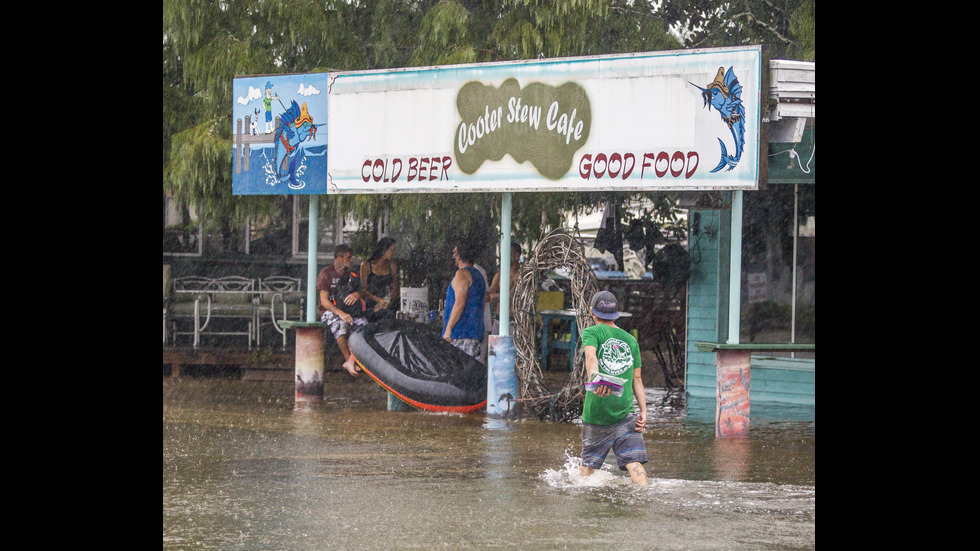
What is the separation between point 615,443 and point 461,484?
1.24m

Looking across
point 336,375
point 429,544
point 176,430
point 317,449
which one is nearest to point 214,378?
point 336,375

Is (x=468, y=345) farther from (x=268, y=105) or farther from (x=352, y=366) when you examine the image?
(x=268, y=105)

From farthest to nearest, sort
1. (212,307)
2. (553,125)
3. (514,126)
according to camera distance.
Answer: (212,307) → (514,126) → (553,125)

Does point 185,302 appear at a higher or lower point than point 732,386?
higher

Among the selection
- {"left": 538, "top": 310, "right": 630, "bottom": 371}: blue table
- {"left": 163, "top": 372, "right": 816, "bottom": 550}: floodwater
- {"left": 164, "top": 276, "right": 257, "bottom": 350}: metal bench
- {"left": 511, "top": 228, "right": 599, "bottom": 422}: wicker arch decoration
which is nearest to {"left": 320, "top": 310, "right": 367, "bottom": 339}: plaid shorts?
{"left": 163, "top": 372, "right": 816, "bottom": 550}: floodwater

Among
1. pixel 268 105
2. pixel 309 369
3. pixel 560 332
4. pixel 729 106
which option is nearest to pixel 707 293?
pixel 560 332

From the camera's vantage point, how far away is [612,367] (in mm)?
8945

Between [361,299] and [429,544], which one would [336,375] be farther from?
[429,544]

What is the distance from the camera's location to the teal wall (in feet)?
48.7

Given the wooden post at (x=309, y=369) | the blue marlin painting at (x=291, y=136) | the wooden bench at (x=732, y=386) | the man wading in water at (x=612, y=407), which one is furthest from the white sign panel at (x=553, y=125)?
the man wading in water at (x=612, y=407)

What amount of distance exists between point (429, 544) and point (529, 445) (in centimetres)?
418

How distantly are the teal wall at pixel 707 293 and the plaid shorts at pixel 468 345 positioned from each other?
2950 mm

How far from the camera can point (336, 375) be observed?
1789cm

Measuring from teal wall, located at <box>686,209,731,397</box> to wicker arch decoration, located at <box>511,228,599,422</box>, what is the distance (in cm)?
257
